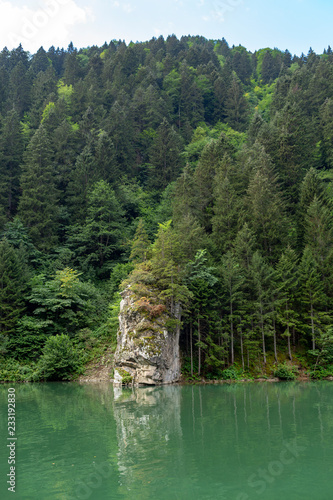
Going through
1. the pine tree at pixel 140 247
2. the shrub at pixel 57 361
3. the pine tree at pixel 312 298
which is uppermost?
the pine tree at pixel 140 247

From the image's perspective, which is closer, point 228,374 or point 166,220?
point 228,374

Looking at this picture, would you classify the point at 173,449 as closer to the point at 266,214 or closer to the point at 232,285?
the point at 232,285

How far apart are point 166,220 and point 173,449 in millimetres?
41766

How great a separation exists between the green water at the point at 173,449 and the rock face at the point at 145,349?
8321mm

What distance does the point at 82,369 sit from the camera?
112 ft

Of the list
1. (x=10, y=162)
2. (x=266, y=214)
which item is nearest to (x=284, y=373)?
(x=266, y=214)

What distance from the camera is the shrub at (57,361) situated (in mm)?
32344

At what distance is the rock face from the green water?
8.32 m

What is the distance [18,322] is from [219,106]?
72.8 m

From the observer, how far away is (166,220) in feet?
172

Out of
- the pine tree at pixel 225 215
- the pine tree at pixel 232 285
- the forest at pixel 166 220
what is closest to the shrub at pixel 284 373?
the forest at pixel 166 220

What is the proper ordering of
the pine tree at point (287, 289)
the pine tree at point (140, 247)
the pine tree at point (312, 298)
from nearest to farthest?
the pine tree at point (312, 298), the pine tree at point (287, 289), the pine tree at point (140, 247)

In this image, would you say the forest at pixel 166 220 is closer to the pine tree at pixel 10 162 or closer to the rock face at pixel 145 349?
the pine tree at pixel 10 162

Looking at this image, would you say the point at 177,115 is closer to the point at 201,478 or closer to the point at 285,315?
the point at 285,315
